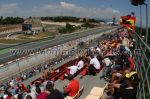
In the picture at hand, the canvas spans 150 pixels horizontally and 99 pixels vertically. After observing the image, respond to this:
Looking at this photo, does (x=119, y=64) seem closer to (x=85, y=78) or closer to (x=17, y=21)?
(x=85, y=78)

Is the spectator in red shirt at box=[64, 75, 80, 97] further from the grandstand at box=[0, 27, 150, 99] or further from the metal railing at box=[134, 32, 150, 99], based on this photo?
the metal railing at box=[134, 32, 150, 99]

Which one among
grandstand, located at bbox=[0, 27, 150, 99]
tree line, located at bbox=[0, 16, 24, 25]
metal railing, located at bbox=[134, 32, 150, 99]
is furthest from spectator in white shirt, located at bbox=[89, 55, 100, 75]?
tree line, located at bbox=[0, 16, 24, 25]

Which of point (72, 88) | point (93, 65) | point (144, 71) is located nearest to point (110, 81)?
point (72, 88)

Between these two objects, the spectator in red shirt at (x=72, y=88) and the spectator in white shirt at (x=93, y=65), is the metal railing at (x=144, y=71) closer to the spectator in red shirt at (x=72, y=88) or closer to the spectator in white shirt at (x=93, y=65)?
the spectator in red shirt at (x=72, y=88)

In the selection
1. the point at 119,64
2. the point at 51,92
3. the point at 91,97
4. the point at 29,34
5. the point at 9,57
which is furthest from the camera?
the point at 29,34

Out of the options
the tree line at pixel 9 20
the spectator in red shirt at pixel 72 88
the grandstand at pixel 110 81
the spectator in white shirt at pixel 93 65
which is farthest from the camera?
the tree line at pixel 9 20

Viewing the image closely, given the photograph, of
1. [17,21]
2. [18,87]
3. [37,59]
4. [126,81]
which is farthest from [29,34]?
[126,81]

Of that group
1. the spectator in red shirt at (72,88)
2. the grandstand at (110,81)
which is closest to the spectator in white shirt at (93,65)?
the grandstand at (110,81)

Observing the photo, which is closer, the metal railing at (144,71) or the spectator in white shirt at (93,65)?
the metal railing at (144,71)

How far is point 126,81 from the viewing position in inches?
321

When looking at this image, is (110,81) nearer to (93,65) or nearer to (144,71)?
(93,65)

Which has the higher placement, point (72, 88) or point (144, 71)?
point (144, 71)

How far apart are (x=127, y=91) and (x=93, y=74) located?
21.5 feet

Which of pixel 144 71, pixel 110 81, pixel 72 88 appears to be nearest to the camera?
pixel 144 71
